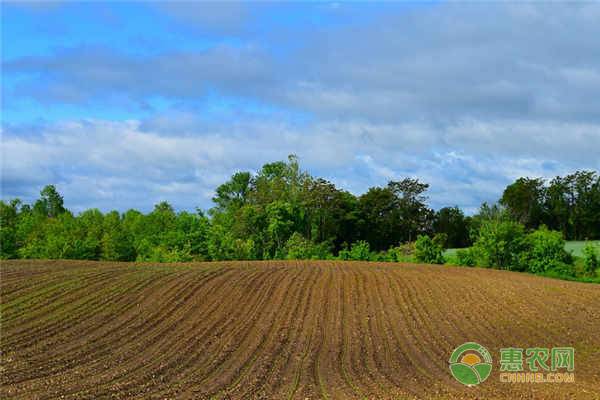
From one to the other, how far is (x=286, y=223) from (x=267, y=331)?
3693 cm

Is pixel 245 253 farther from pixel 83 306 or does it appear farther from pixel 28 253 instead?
pixel 83 306

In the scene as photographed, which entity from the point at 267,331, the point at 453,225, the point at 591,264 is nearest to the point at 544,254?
the point at 591,264

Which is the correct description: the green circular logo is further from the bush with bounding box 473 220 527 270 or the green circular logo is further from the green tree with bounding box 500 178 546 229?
the green tree with bounding box 500 178 546 229

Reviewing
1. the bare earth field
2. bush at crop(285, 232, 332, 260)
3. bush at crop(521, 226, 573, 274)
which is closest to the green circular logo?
the bare earth field

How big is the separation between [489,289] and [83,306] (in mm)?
17383

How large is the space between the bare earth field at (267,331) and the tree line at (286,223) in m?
18.1

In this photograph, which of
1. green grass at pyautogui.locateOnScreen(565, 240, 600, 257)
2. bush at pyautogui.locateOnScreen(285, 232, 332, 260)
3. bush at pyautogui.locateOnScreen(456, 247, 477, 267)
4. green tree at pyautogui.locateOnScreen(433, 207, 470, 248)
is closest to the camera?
bush at pyautogui.locateOnScreen(456, 247, 477, 267)

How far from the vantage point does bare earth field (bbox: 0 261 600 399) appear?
43.9 feet

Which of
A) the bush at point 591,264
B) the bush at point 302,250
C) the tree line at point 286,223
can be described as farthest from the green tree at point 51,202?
the bush at point 591,264

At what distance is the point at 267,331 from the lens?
63.9ft

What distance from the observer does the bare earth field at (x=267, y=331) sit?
13.4m

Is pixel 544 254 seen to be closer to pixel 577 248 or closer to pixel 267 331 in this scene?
pixel 577 248

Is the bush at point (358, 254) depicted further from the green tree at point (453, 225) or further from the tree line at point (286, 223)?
the green tree at point (453, 225)

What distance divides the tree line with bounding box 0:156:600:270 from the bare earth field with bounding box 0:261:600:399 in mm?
18127
